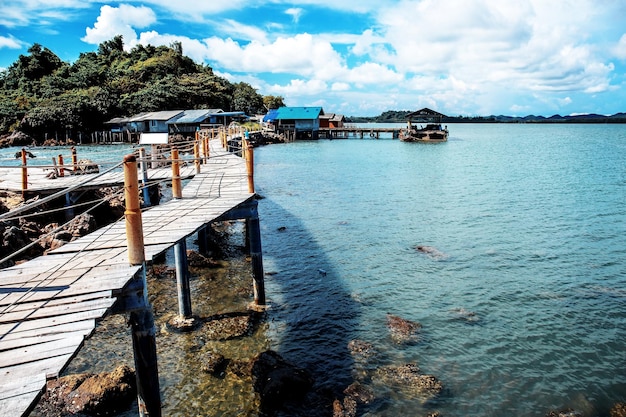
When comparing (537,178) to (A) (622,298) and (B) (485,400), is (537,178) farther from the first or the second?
(B) (485,400)

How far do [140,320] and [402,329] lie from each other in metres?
7.35

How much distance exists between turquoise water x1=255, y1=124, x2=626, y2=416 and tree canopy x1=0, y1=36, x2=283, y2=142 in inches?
2287

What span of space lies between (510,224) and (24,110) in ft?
259

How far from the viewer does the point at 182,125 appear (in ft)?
223

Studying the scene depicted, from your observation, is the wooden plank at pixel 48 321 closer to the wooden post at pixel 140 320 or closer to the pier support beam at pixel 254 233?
the wooden post at pixel 140 320

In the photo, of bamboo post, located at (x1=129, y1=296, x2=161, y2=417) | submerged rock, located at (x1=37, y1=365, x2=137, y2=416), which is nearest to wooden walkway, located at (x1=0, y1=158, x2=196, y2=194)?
submerged rock, located at (x1=37, y1=365, x2=137, y2=416)

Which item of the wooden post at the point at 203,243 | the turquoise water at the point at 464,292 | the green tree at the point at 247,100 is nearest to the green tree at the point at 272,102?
the green tree at the point at 247,100

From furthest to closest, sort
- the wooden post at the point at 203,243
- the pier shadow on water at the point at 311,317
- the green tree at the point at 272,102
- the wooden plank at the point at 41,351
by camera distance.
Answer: the green tree at the point at 272,102 < the wooden post at the point at 203,243 < the pier shadow on water at the point at 311,317 < the wooden plank at the point at 41,351

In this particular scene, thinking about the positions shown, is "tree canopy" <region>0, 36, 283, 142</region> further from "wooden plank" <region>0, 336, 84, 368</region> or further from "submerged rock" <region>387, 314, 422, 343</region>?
"wooden plank" <region>0, 336, 84, 368</region>

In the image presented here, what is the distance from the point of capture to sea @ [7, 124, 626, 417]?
9109 millimetres

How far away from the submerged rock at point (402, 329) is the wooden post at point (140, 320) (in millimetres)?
6415

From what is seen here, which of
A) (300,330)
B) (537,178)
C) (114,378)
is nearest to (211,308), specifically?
(300,330)

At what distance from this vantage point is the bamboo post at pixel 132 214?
6.09 metres

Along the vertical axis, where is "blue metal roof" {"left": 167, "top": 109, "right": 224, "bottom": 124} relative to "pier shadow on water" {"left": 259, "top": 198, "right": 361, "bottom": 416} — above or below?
above
